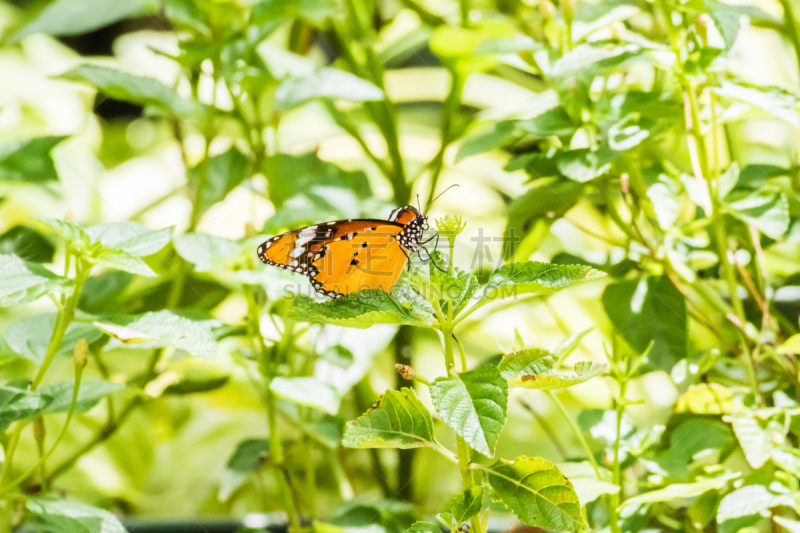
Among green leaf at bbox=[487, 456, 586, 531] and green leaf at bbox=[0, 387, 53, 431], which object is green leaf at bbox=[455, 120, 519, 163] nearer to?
green leaf at bbox=[487, 456, 586, 531]

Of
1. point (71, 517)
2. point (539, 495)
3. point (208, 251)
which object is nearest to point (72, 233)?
point (208, 251)

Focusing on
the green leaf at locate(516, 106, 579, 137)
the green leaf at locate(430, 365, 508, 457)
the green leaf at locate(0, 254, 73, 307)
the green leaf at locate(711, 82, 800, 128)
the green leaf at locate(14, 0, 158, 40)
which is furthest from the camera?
the green leaf at locate(14, 0, 158, 40)

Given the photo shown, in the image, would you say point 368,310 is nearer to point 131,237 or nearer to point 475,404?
point 475,404

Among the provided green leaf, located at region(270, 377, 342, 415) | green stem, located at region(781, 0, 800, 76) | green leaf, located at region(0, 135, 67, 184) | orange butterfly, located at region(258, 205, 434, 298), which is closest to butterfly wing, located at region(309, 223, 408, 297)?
orange butterfly, located at region(258, 205, 434, 298)

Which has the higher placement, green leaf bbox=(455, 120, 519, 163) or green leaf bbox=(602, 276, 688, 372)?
green leaf bbox=(455, 120, 519, 163)

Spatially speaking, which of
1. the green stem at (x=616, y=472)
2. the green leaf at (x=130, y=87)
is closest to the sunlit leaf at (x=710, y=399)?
the green stem at (x=616, y=472)

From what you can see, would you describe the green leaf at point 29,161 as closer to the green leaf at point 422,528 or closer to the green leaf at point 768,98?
the green leaf at point 422,528

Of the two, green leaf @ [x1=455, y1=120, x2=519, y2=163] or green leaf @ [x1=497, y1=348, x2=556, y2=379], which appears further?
green leaf @ [x1=455, y1=120, x2=519, y2=163]
